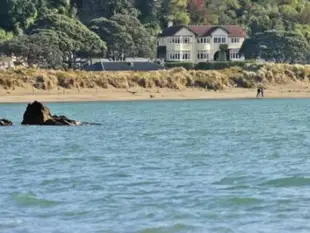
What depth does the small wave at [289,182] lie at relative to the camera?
25172 mm

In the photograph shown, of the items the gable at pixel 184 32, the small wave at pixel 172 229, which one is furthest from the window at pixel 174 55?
the small wave at pixel 172 229

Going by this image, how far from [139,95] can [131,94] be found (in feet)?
2.37

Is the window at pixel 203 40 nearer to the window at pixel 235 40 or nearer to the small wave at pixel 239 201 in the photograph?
the window at pixel 235 40

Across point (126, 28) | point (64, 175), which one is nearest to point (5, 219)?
point (64, 175)

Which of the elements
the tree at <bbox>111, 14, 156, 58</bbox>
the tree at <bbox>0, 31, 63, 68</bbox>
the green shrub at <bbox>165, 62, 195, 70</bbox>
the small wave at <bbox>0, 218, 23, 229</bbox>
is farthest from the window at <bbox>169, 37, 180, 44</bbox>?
the small wave at <bbox>0, 218, 23, 229</bbox>

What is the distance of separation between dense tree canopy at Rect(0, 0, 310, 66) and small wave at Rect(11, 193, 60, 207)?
82233 mm

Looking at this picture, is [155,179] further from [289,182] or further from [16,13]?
[16,13]

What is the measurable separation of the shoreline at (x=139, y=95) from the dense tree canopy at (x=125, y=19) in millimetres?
18170

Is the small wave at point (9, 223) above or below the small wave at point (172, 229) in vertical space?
above

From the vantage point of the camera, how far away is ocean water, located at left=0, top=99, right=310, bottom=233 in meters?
20.7

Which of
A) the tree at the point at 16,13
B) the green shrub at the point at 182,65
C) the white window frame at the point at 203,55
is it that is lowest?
the green shrub at the point at 182,65

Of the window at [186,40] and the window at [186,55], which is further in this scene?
the window at [186,55]

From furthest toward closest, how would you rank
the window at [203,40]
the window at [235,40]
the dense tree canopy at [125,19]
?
the window at [235,40] → the window at [203,40] → the dense tree canopy at [125,19]

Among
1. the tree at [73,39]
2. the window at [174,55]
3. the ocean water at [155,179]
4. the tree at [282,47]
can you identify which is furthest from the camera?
the window at [174,55]
